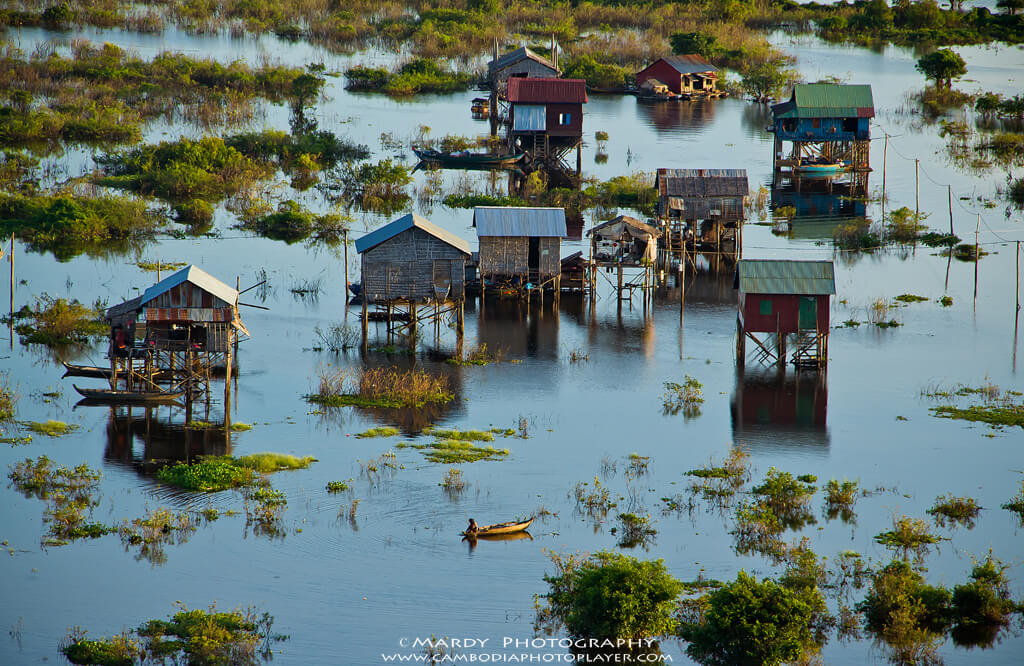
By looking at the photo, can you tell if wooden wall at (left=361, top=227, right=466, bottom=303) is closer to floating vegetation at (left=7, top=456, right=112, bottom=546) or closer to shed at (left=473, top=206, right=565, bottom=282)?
shed at (left=473, top=206, right=565, bottom=282)

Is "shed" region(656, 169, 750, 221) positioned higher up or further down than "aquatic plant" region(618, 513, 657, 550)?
higher up

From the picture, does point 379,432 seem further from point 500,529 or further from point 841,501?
point 841,501

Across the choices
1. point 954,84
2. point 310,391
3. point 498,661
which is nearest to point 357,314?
point 310,391

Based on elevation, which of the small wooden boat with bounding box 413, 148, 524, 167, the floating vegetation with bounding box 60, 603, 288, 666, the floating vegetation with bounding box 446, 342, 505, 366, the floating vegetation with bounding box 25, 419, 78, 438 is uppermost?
the small wooden boat with bounding box 413, 148, 524, 167

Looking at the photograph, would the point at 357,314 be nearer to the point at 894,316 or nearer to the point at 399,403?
the point at 399,403

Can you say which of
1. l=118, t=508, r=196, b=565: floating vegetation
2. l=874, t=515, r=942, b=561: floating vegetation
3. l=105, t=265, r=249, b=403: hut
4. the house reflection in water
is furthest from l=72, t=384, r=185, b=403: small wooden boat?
l=874, t=515, r=942, b=561: floating vegetation

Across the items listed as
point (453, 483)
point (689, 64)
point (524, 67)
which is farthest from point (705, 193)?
point (689, 64)

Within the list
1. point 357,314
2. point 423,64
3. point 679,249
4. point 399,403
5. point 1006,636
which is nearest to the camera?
point 1006,636
